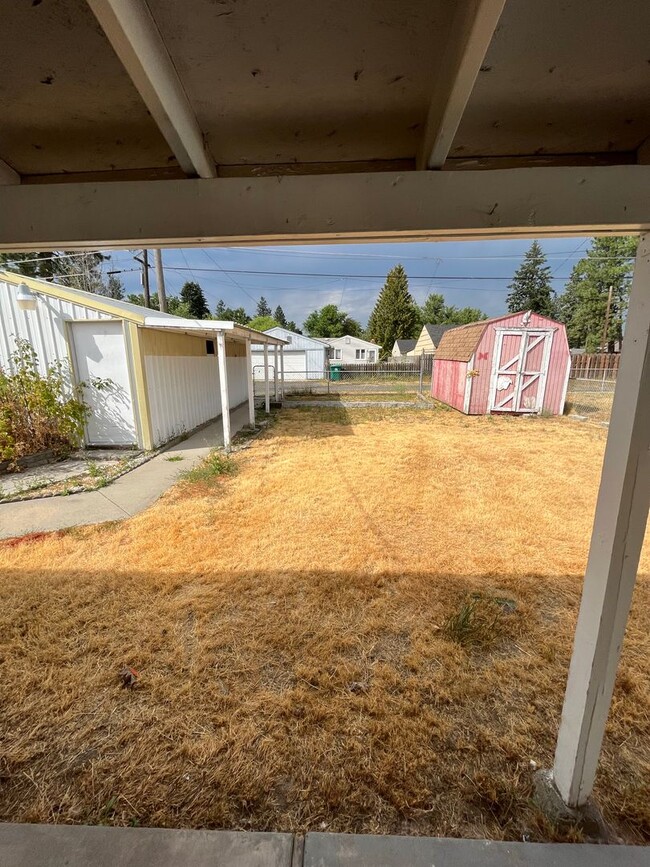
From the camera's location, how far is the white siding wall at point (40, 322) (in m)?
5.50

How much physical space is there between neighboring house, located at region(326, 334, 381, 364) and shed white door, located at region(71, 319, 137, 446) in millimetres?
26409

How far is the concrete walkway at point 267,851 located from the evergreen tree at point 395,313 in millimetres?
41397

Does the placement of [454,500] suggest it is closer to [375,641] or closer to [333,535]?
[333,535]

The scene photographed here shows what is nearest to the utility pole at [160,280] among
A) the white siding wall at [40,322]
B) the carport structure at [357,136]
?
the white siding wall at [40,322]

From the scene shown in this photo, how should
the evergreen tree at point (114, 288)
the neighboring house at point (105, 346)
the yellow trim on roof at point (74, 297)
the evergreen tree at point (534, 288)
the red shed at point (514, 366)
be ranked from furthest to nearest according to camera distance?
the evergreen tree at point (534, 288) < the evergreen tree at point (114, 288) < the red shed at point (514, 366) < the neighboring house at point (105, 346) < the yellow trim on roof at point (74, 297)

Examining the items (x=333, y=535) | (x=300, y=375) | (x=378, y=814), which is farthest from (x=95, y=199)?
(x=300, y=375)

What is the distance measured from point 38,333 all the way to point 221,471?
3.73 m

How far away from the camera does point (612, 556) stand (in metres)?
1.08

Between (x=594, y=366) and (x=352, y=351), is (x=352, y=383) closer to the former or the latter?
(x=594, y=366)

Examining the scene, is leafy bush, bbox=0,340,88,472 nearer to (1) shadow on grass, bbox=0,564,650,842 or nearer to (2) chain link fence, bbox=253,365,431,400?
(1) shadow on grass, bbox=0,564,650,842

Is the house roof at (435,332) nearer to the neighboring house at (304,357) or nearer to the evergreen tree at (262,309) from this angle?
the neighboring house at (304,357)

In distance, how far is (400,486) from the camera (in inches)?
187

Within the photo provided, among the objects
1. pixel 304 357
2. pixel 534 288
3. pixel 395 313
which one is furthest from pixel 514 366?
pixel 395 313

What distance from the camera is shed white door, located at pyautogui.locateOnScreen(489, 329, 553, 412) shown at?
31.3 ft
